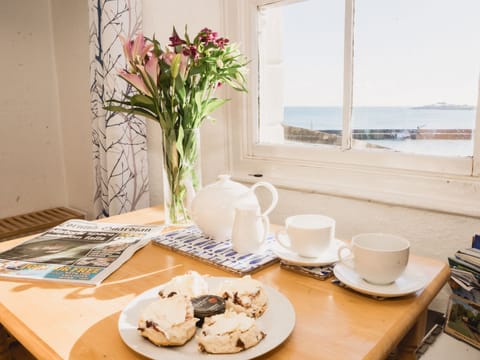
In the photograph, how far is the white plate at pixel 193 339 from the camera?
1.87 ft

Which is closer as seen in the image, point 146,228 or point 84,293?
point 84,293

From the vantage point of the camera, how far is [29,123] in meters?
2.32

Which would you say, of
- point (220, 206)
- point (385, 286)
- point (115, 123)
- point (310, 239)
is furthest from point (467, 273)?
point (115, 123)

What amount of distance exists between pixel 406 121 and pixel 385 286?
634 millimetres

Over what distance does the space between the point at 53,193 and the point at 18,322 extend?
192cm

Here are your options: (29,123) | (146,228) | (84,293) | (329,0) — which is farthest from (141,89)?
(29,123)

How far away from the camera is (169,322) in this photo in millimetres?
596

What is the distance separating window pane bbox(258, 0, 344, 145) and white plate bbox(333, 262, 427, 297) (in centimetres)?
63

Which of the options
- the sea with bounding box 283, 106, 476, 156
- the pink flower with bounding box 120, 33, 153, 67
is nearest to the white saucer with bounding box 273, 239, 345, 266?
the sea with bounding box 283, 106, 476, 156

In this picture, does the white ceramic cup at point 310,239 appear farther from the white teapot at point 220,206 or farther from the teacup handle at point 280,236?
the white teapot at point 220,206

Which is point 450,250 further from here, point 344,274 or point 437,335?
point 344,274

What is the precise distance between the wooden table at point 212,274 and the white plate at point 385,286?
17 millimetres

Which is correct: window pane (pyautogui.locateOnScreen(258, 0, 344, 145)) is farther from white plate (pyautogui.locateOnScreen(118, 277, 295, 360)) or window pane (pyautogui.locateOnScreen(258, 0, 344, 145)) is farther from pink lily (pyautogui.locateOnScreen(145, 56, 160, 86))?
white plate (pyautogui.locateOnScreen(118, 277, 295, 360))

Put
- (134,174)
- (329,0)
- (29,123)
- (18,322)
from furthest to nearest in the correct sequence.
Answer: (29,123), (134,174), (329,0), (18,322)
